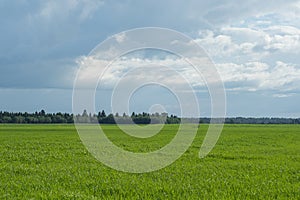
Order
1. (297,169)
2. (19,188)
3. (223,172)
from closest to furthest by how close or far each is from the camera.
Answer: (19,188)
(223,172)
(297,169)

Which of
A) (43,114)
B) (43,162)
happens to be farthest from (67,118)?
(43,162)

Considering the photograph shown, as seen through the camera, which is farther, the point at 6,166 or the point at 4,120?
the point at 4,120

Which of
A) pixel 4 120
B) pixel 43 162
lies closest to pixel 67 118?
pixel 4 120

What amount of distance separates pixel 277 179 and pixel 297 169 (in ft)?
10.3

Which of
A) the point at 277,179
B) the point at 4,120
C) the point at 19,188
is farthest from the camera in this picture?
the point at 4,120

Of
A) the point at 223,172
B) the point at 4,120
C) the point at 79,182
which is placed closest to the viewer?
the point at 79,182

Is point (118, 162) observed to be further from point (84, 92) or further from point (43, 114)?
point (43, 114)

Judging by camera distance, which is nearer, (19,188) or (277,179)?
(19,188)

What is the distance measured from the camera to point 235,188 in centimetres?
1228

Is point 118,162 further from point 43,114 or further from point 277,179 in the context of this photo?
point 43,114

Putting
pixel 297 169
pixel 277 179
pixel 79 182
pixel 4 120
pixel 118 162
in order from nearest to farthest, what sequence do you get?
pixel 79 182 < pixel 277 179 < pixel 297 169 < pixel 118 162 < pixel 4 120

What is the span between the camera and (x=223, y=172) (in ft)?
51.2

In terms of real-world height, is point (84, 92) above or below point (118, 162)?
above

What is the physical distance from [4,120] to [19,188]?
127m
